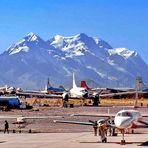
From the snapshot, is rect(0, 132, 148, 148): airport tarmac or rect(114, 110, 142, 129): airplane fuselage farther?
rect(114, 110, 142, 129): airplane fuselage

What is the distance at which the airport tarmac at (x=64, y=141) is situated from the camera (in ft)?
126

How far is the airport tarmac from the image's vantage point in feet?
126

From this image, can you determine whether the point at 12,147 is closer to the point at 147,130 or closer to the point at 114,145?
the point at 114,145

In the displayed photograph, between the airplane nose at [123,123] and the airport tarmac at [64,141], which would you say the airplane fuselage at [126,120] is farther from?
the airport tarmac at [64,141]

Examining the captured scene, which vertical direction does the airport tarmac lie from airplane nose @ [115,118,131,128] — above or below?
below

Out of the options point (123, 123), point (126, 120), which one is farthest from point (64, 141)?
point (126, 120)

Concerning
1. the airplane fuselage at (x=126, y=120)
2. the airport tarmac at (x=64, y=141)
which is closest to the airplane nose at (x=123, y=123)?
the airplane fuselage at (x=126, y=120)

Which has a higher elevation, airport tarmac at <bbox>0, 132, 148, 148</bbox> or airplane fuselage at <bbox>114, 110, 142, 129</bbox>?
airplane fuselage at <bbox>114, 110, 142, 129</bbox>

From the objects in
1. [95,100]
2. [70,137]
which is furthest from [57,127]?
[95,100]

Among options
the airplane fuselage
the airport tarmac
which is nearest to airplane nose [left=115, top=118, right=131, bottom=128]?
the airplane fuselage

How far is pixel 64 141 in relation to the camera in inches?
1638

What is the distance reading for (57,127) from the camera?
58469mm

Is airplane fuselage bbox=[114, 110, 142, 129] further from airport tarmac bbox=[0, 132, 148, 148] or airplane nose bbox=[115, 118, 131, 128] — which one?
airport tarmac bbox=[0, 132, 148, 148]

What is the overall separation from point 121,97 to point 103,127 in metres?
158
